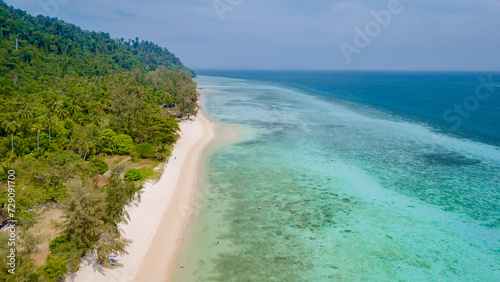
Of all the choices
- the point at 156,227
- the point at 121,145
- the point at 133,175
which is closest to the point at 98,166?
the point at 133,175

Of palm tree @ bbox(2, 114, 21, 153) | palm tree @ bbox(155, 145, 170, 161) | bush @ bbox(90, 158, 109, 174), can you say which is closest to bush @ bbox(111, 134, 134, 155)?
palm tree @ bbox(155, 145, 170, 161)

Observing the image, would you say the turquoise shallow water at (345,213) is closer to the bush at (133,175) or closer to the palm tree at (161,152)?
the palm tree at (161,152)

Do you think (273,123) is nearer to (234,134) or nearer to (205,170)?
(234,134)

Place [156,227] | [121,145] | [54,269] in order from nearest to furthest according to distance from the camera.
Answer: [54,269], [156,227], [121,145]

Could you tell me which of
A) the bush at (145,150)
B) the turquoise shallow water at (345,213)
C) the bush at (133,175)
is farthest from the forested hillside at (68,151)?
the turquoise shallow water at (345,213)

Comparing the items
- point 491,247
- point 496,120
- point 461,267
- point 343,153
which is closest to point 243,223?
point 461,267

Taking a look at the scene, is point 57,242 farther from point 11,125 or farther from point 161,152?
point 11,125
